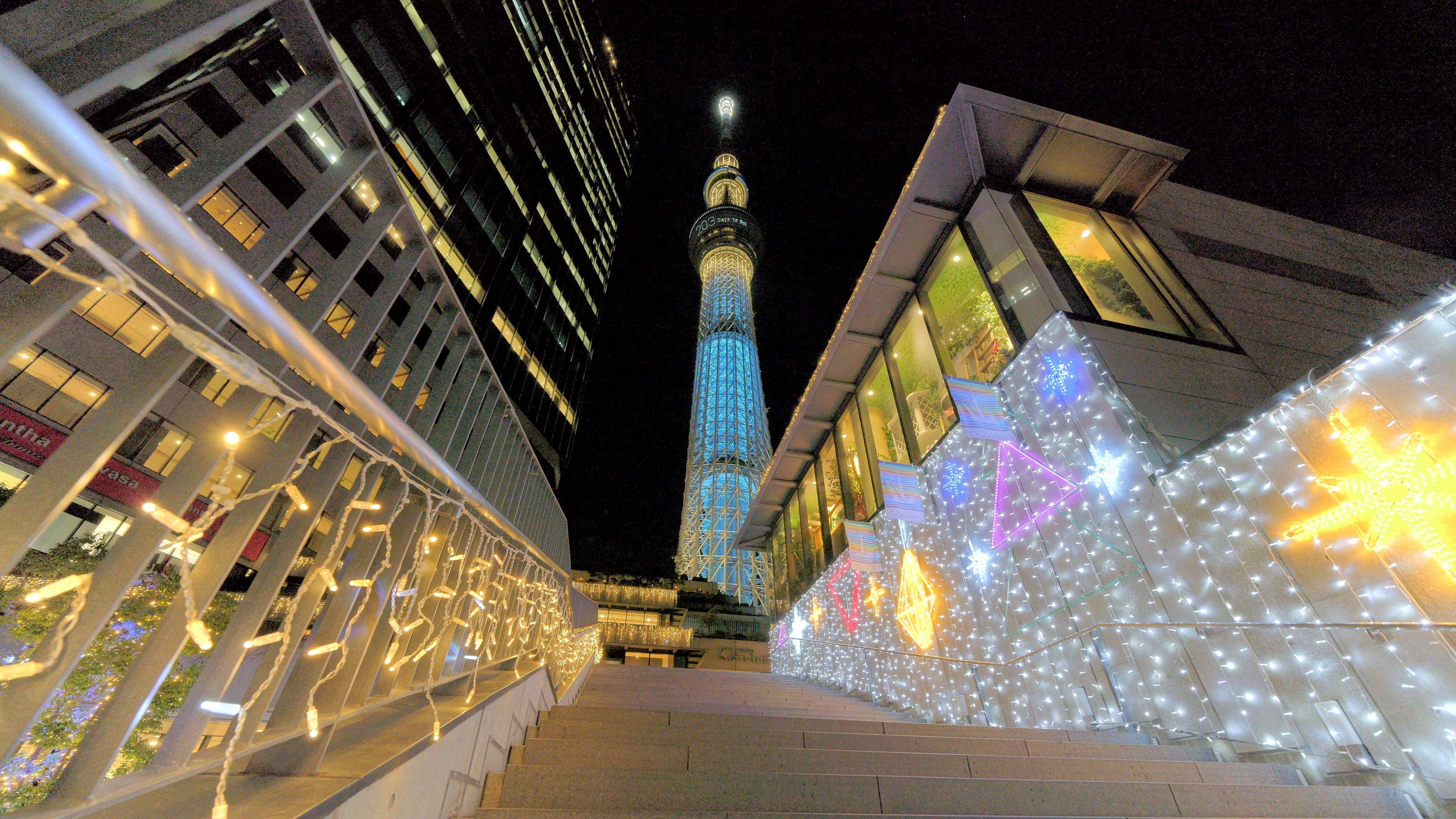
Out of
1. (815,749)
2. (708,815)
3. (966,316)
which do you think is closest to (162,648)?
(708,815)

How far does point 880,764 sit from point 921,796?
453 mm

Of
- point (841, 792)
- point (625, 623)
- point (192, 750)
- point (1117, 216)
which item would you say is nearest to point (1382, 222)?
point (1117, 216)

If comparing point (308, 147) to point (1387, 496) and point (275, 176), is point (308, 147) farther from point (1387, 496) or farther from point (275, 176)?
point (1387, 496)

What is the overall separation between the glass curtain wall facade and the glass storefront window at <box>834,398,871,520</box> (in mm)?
21015

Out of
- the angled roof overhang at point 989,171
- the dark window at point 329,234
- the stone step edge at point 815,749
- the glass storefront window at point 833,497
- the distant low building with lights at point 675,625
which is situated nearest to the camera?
the stone step edge at point 815,749

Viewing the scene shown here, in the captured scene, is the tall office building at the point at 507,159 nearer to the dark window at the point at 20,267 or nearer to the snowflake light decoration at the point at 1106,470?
the dark window at the point at 20,267

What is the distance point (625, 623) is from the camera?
81.4 ft

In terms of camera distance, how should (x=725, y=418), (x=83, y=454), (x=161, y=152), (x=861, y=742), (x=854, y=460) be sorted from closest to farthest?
(x=83, y=454)
(x=861, y=742)
(x=854, y=460)
(x=161, y=152)
(x=725, y=418)

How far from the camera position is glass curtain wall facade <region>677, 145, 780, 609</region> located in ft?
115

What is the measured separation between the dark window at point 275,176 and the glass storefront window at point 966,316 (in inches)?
673

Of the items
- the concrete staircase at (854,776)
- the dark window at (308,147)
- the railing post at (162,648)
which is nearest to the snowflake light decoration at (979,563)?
the concrete staircase at (854,776)

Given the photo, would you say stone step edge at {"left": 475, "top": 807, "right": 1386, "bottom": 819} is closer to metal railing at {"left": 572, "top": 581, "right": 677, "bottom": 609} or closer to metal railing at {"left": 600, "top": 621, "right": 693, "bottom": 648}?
metal railing at {"left": 600, "top": 621, "right": 693, "bottom": 648}

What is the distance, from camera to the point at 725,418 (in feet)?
124

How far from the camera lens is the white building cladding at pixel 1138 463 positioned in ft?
10.7
